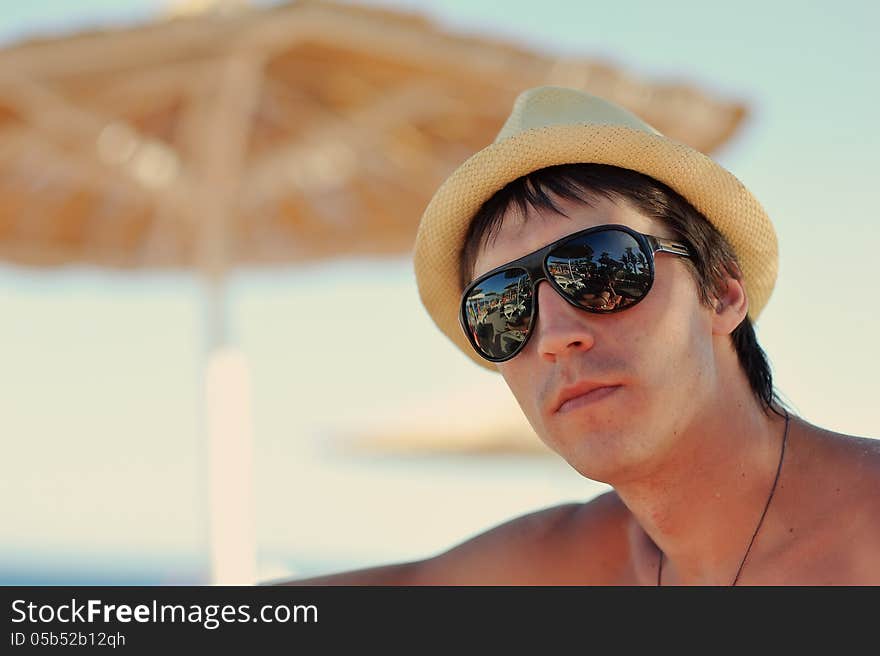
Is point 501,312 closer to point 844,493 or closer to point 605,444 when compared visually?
point 605,444

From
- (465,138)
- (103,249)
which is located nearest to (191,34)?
(465,138)

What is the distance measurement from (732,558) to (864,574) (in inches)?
8.4

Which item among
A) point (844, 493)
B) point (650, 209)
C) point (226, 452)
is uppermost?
point (226, 452)

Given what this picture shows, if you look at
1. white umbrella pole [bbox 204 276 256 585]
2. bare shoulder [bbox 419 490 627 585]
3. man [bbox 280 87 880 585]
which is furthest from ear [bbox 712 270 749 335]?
white umbrella pole [bbox 204 276 256 585]

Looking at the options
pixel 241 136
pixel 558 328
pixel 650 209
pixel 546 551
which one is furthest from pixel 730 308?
pixel 241 136

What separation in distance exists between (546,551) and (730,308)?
65 cm

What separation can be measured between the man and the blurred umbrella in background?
2275mm

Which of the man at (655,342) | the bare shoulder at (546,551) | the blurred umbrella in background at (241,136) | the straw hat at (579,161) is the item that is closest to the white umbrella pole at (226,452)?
the blurred umbrella in background at (241,136)

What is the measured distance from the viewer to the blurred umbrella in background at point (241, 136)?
3.96 metres

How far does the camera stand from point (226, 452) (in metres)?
4.84

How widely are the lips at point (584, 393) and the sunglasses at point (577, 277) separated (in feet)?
0.37

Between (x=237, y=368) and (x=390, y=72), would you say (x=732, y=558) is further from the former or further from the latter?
(x=237, y=368)

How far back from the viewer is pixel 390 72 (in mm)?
4418

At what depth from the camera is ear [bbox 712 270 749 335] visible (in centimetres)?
170
